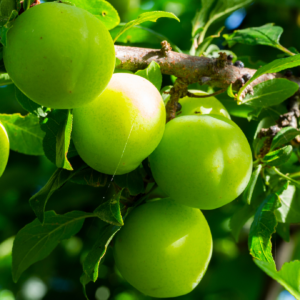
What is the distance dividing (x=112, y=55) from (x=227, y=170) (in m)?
0.33

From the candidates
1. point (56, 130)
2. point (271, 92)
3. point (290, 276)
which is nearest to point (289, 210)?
point (271, 92)

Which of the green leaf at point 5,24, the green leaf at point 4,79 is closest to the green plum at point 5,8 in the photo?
the green leaf at point 5,24

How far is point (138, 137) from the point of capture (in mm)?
652

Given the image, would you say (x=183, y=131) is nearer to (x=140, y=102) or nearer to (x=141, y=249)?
(x=140, y=102)

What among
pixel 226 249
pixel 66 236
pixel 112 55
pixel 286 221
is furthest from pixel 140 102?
pixel 226 249

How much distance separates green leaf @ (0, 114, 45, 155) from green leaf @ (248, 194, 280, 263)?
1.95 ft

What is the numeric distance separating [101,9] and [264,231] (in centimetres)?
59

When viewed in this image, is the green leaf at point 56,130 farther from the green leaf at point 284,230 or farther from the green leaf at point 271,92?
the green leaf at point 284,230

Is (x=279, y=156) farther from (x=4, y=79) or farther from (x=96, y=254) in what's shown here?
(x=4, y=79)

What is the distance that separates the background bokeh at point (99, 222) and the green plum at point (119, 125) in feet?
2.17

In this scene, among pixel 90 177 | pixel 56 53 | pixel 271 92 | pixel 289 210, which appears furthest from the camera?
pixel 289 210

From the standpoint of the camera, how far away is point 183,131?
0.72m

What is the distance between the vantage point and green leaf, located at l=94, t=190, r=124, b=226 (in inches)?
25.6

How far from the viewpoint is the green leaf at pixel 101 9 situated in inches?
26.1
